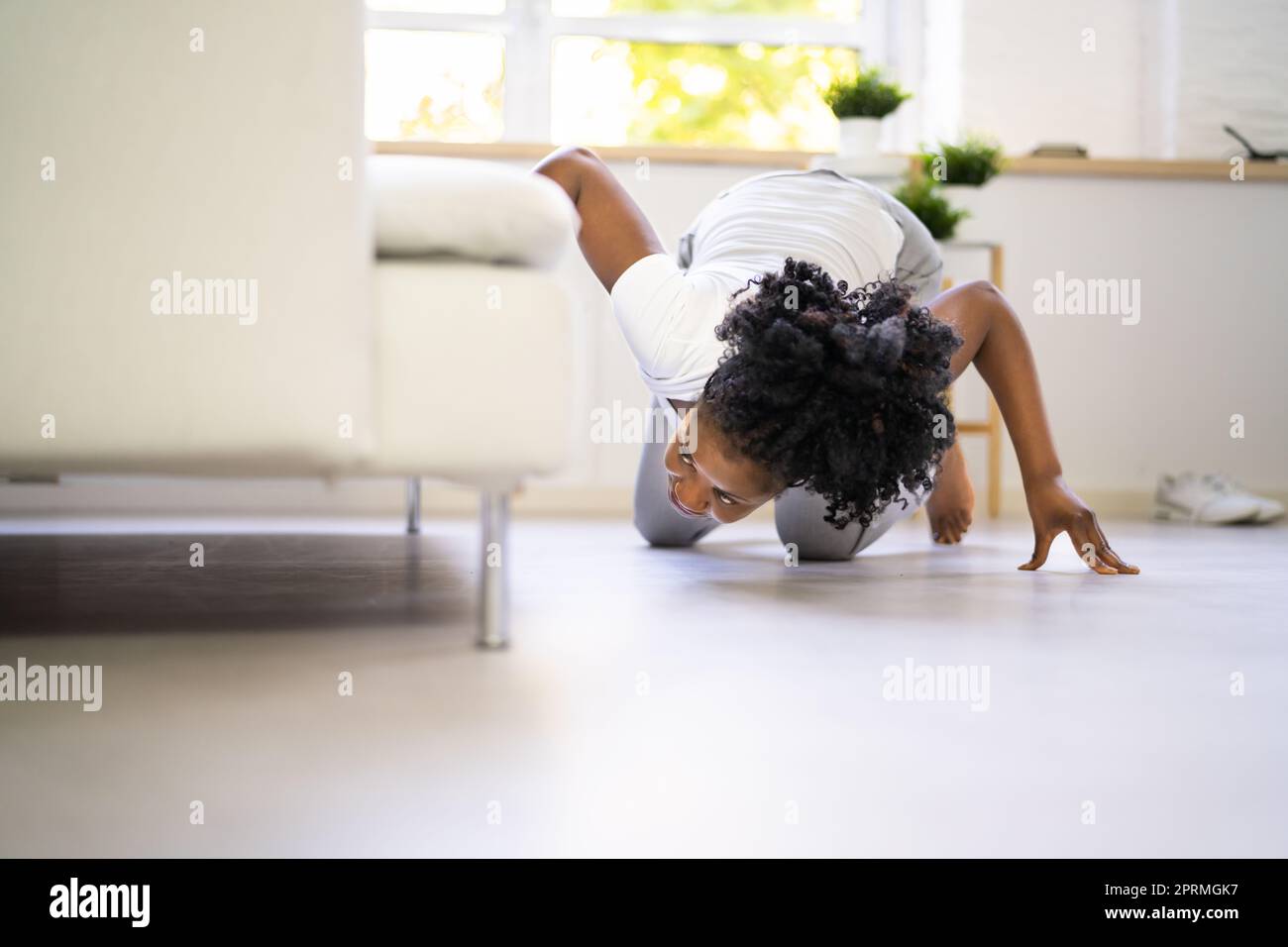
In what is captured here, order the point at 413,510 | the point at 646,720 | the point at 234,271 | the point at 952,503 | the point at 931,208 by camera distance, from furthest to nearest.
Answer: the point at 931,208
the point at 413,510
the point at 952,503
the point at 234,271
the point at 646,720

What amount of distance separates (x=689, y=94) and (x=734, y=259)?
2.27 m

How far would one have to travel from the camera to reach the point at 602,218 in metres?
1.80

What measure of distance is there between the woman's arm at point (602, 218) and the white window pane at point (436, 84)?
6.43 ft

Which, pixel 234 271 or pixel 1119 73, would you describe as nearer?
pixel 234 271

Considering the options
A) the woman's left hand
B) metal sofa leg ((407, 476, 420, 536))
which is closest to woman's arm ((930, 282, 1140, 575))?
the woman's left hand

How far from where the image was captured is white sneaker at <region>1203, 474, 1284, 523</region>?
3133 millimetres

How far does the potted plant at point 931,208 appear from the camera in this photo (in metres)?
3.08

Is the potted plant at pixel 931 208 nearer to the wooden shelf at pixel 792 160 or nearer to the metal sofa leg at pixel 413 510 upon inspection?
the wooden shelf at pixel 792 160

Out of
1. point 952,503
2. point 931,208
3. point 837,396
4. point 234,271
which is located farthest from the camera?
point 931,208

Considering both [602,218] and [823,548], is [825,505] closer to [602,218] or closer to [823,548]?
[823,548]

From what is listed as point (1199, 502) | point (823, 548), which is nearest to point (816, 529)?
point (823, 548)

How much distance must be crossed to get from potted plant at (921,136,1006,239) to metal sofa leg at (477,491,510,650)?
2382 mm

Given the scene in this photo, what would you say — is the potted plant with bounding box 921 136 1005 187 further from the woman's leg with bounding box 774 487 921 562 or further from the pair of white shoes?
the woman's leg with bounding box 774 487 921 562

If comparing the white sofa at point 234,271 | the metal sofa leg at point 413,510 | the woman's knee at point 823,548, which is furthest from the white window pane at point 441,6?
the white sofa at point 234,271
